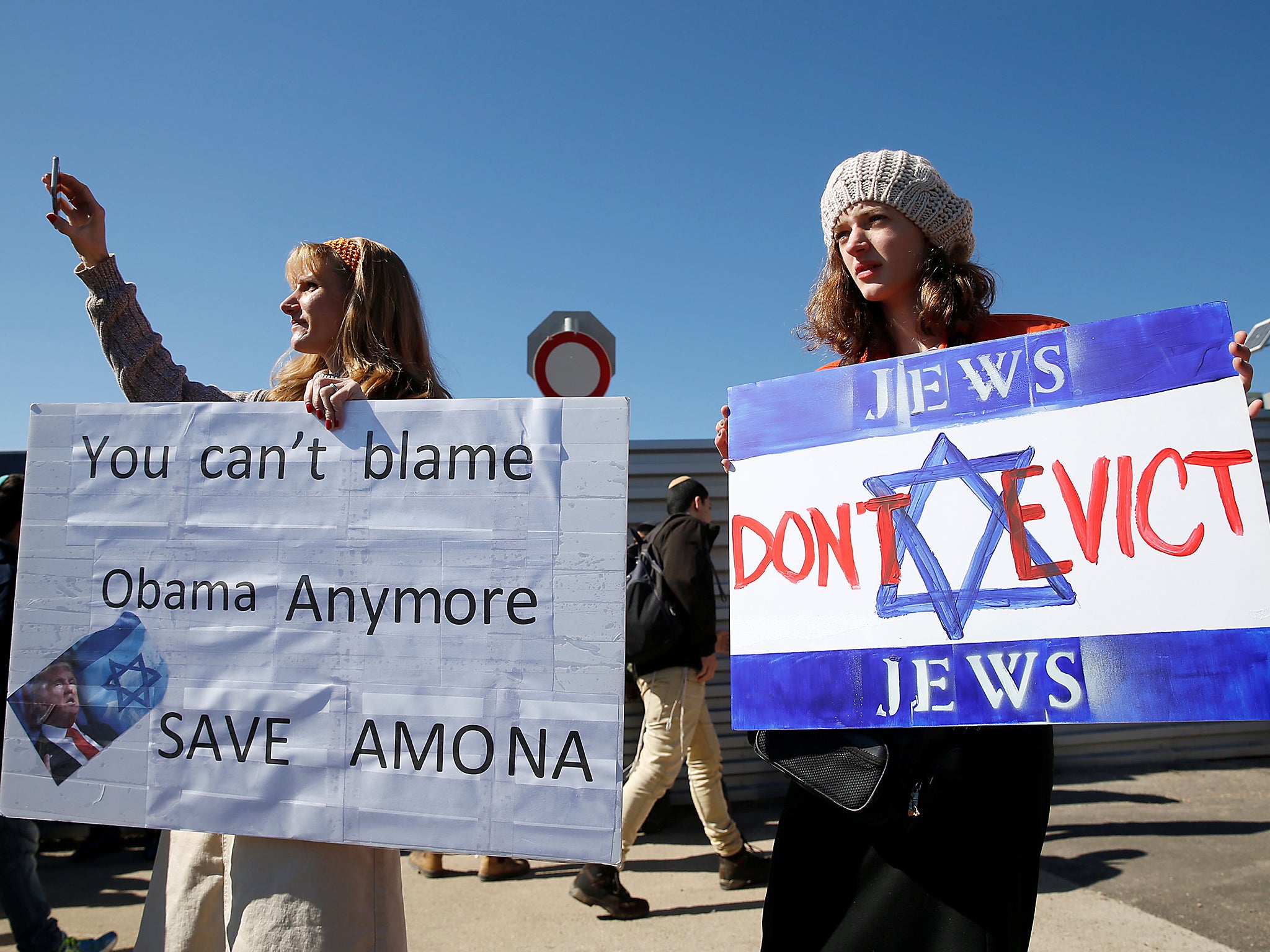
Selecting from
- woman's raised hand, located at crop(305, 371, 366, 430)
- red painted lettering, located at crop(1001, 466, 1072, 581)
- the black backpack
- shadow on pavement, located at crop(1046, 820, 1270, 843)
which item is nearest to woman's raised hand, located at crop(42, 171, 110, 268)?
woman's raised hand, located at crop(305, 371, 366, 430)

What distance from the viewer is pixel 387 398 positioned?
5.88 feet

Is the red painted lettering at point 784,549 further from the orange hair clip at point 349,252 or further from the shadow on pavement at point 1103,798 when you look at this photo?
the shadow on pavement at point 1103,798

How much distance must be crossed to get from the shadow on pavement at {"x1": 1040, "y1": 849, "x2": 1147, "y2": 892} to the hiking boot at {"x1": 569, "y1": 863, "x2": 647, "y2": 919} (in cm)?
183

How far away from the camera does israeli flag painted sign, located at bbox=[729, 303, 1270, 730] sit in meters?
1.37

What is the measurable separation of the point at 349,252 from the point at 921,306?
126cm

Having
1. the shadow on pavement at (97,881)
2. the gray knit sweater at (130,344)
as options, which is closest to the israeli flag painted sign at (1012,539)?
the gray knit sweater at (130,344)

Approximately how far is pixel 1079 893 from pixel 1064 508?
3.28m

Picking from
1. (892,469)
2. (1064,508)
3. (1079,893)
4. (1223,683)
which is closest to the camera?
(1223,683)

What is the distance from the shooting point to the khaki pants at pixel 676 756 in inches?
155

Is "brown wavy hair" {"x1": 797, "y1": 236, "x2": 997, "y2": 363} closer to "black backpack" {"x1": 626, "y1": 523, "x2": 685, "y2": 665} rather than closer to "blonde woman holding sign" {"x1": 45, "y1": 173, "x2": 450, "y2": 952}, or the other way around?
"blonde woman holding sign" {"x1": 45, "y1": 173, "x2": 450, "y2": 952}

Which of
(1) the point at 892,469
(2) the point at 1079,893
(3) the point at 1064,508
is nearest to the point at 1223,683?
(3) the point at 1064,508

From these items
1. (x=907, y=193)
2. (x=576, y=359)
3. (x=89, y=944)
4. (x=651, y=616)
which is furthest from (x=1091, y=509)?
(x=89, y=944)

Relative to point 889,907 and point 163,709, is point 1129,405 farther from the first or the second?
point 163,709

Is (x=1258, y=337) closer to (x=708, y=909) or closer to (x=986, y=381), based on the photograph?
(x=986, y=381)
